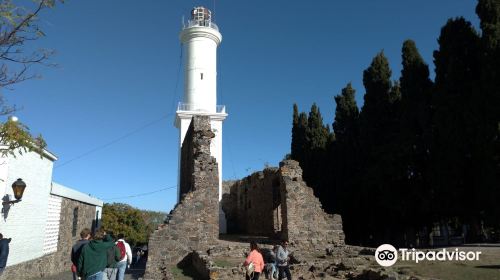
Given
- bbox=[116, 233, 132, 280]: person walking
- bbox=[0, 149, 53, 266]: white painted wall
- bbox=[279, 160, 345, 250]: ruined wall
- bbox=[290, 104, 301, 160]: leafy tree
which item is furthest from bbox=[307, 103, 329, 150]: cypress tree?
bbox=[116, 233, 132, 280]: person walking

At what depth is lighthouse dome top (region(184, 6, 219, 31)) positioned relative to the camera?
3400cm

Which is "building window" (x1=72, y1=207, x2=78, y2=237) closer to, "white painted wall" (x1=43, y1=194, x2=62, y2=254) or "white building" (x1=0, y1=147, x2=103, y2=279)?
"white building" (x1=0, y1=147, x2=103, y2=279)

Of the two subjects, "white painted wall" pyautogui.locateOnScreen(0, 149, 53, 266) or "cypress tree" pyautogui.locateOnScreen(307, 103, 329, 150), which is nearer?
"white painted wall" pyautogui.locateOnScreen(0, 149, 53, 266)

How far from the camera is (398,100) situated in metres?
25.3

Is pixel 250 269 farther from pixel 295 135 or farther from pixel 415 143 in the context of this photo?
pixel 295 135

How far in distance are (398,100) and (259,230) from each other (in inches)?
470

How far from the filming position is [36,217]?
47.4 ft

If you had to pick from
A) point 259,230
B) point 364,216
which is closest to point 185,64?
point 259,230

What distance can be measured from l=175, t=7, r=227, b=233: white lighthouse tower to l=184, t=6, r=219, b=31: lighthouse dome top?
1.84 feet

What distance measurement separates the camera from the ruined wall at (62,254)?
1331 centimetres

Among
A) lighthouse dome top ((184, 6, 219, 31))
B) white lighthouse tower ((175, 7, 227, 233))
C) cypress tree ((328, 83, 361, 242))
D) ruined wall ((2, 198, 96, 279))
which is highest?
lighthouse dome top ((184, 6, 219, 31))

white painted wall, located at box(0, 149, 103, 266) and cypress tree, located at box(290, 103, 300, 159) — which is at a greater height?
cypress tree, located at box(290, 103, 300, 159)

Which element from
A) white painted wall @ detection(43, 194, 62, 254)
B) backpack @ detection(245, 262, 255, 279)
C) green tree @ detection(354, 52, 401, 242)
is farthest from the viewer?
green tree @ detection(354, 52, 401, 242)

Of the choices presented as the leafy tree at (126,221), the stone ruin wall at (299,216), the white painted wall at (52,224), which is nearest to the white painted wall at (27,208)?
the white painted wall at (52,224)
